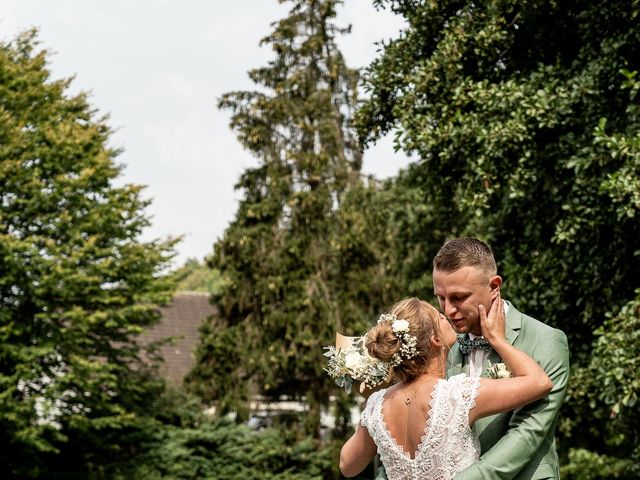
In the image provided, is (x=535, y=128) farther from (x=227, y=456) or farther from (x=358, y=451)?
(x=227, y=456)

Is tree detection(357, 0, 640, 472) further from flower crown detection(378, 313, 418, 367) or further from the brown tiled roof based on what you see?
the brown tiled roof

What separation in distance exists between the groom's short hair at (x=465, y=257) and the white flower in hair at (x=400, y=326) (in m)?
0.27

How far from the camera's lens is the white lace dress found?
162 inches

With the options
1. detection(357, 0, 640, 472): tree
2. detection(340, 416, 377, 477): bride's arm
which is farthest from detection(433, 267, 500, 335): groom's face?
detection(357, 0, 640, 472): tree

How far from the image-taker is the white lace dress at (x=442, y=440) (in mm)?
4125

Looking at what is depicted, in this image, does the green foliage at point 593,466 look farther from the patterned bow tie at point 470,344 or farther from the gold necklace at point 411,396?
the gold necklace at point 411,396

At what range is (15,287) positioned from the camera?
74.8 ft

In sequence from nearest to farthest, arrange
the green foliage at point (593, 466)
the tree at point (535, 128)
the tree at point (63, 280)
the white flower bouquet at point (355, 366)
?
1. the white flower bouquet at point (355, 366)
2. the tree at point (535, 128)
3. the green foliage at point (593, 466)
4. the tree at point (63, 280)

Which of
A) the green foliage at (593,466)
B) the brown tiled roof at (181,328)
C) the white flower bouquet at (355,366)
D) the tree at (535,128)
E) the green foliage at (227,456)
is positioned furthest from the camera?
the brown tiled roof at (181,328)

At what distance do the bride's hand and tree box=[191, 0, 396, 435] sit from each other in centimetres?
2447

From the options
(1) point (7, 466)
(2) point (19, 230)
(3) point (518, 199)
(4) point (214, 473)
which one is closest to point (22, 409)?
(1) point (7, 466)

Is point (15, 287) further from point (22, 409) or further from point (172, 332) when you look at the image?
point (172, 332)

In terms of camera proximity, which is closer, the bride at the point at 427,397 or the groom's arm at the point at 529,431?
the groom's arm at the point at 529,431

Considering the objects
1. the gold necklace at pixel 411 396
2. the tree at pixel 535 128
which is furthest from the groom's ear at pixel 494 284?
the tree at pixel 535 128
